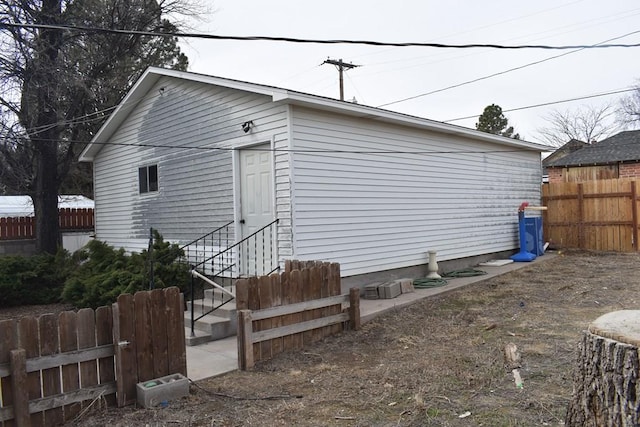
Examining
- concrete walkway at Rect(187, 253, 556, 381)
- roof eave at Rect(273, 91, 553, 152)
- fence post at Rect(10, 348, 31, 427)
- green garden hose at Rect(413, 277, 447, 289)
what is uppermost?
roof eave at Rect(273, 91, 553, 152)

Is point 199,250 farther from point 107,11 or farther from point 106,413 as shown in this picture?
point 107,11

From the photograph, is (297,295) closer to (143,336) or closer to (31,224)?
(143,336)

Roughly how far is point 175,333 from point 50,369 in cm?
109

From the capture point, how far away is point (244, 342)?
5.22m

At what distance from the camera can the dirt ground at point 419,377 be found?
3857 mm

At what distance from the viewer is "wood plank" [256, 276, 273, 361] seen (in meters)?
5.52

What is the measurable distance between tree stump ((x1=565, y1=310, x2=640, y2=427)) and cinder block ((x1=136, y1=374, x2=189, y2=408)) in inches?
123

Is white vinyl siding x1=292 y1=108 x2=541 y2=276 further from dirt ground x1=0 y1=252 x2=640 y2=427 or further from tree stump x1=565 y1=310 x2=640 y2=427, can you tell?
tree stump x1=565 y1=310 x2=640 y2=427

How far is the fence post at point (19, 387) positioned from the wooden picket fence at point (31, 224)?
12507mm

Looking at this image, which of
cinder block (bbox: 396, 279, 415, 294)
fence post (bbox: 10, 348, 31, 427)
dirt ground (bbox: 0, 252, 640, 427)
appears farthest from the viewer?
cinder block (bbox: 396, 279, 415, 294)

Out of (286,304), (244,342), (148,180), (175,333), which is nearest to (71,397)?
(175,333)

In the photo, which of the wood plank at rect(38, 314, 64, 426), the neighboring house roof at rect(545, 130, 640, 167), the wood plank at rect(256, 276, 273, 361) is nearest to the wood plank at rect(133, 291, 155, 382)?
the wood plank at rect(38, 314, 64, 426)

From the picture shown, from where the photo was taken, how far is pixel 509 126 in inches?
1564

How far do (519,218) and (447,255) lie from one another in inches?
125
